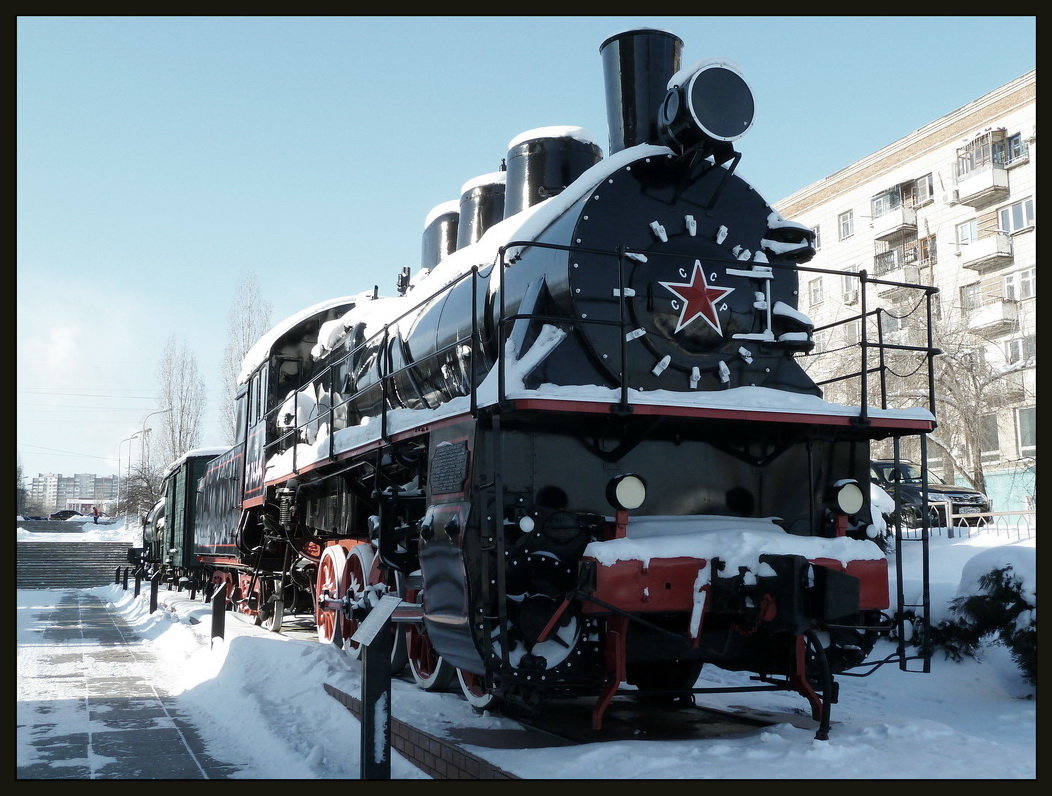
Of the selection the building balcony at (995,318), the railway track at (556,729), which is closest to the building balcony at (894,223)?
the building balcony at (995,318)

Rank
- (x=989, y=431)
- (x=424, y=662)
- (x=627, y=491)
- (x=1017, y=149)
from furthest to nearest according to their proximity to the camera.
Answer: (x=1017, y=149) < (x=989, y=431) < (x=424, y=662) < (x=627, y=491)

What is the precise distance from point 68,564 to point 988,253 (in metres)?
29.1

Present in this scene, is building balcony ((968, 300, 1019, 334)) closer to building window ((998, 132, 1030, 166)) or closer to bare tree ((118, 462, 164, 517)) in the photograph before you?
building window ((998, 132, 1030, 166))

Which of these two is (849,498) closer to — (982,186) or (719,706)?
(719,706)

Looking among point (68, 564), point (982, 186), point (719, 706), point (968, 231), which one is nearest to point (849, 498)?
point (719, 706)

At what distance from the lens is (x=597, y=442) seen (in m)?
5.37

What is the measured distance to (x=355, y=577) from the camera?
8.20 metres

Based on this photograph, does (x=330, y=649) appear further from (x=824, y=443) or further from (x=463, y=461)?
(x=824, y=443)

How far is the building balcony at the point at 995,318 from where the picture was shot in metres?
16.8

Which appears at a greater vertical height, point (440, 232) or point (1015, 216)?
point (1015, 216)

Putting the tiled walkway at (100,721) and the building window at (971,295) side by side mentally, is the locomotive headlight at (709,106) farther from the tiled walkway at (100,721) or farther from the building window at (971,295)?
the building window at (971,295)

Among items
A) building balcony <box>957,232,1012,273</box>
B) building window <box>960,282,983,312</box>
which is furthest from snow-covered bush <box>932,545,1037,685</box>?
building balcony <box>957,232,1012,273</box>

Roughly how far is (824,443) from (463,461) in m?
2.28

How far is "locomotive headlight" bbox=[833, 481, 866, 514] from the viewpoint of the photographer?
5621 millimetres
